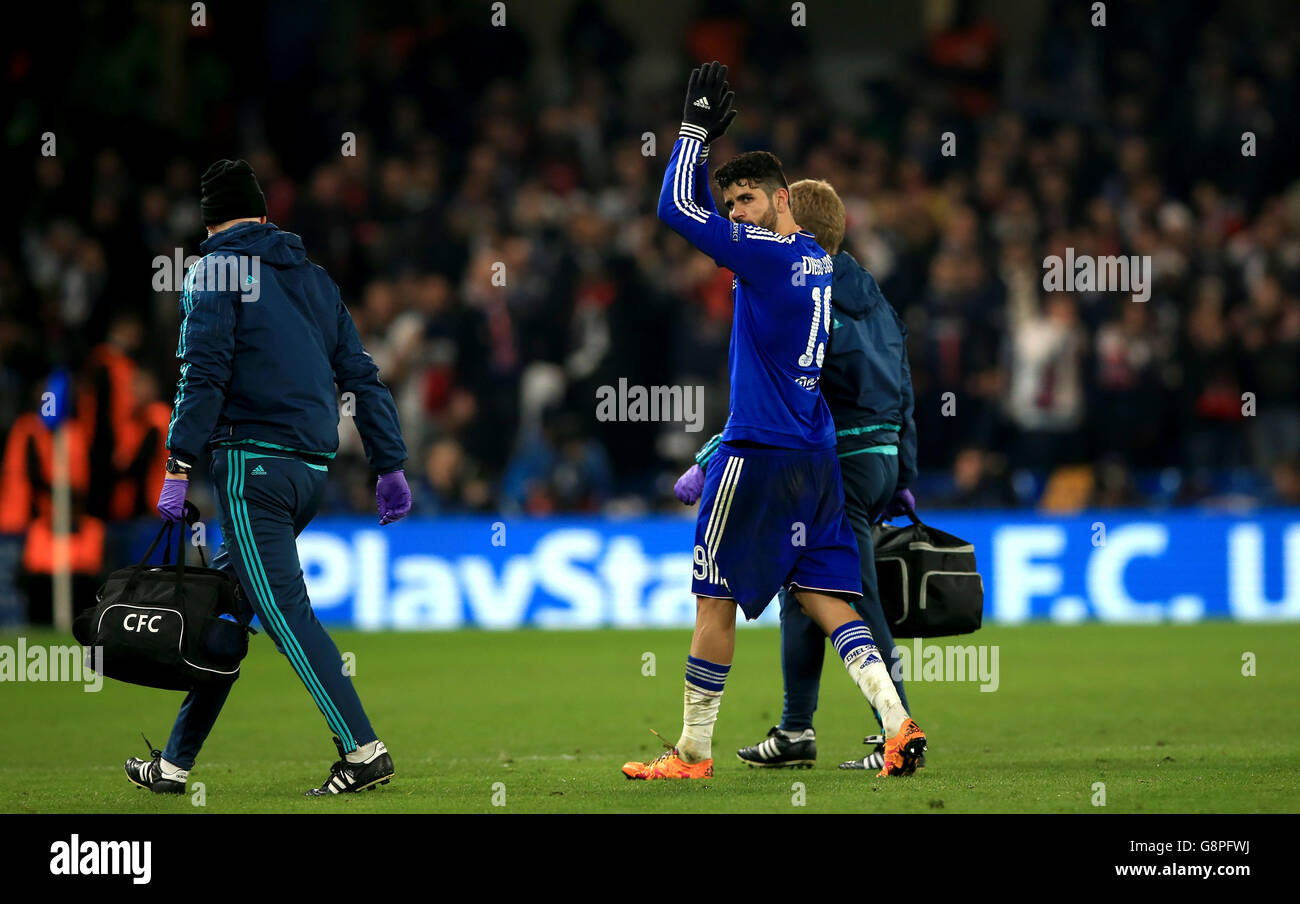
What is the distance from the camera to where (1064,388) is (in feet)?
53.5

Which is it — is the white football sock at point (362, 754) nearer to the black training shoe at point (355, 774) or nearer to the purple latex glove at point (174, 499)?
the black training shoe at point (355, 774)

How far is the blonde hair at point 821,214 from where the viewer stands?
7.66 m

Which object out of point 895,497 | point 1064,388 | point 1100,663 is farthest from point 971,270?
point 895,497

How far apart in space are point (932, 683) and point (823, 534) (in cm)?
448

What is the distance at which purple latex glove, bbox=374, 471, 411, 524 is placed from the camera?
7168 mm

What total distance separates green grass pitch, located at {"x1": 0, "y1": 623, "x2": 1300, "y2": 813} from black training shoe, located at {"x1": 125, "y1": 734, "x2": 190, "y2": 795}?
11cm

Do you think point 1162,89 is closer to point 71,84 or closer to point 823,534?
point 71,84

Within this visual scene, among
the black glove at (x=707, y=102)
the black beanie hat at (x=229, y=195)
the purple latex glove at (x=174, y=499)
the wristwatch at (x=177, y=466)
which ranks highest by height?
the black glove at (x=707, y=102)

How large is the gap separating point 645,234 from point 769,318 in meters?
11.1

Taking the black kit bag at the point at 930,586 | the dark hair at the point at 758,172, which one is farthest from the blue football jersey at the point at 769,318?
the black kit bag at the point at 930,586

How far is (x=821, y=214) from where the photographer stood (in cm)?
766

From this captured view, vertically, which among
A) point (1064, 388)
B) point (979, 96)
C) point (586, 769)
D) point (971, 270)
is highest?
point (979, 96)

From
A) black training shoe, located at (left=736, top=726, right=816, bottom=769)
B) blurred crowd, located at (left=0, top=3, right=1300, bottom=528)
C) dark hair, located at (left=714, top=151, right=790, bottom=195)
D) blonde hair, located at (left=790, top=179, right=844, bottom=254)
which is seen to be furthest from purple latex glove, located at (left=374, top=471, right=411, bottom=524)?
blurred crowd, located at (left=0, top=3, right=1300, bottom=528)

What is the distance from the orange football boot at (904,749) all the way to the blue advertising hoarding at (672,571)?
807 cm
